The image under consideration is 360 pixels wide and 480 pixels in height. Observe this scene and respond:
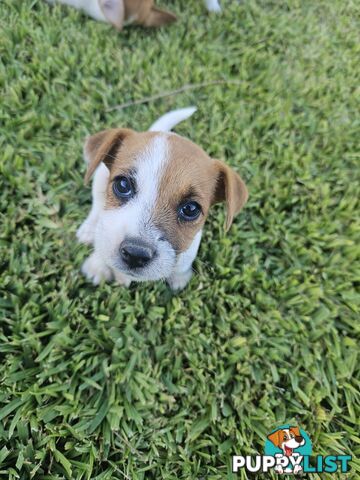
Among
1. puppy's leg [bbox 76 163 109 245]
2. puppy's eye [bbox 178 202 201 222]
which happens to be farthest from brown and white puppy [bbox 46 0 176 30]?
puppy's eye [bbox 178 202 201 222]

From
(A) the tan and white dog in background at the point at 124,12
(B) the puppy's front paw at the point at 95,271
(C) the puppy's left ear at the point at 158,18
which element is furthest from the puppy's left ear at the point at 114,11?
(B) the puppy's front paw at the point at 95,271

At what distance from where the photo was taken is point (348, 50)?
5.38m

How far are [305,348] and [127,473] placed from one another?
1.68m

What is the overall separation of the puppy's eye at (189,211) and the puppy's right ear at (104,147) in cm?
61

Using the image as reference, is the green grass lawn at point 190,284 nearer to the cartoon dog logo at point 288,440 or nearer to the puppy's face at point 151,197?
the cartoon dog logo at point 288,440

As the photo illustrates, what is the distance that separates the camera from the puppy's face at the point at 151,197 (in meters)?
2.33

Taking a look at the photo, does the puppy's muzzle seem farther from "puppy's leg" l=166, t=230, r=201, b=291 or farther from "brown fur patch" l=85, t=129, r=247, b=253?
"puppy's leg" l=166, t=230, r=201, b=291

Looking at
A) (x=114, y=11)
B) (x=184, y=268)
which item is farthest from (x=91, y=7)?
(x=184, y=268)

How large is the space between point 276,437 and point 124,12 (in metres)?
4.63

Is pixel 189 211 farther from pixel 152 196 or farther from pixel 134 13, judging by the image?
pixel 134 13

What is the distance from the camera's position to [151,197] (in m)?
2.38

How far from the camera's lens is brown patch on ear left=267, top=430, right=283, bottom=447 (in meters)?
2.87

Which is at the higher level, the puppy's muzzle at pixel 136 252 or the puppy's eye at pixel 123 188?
the puppy's eye at pixel 123 188

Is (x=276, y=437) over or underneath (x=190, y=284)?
underneath
